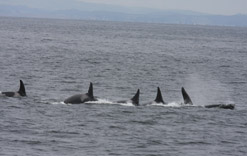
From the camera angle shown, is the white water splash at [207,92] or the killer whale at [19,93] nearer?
the killer whale at [19,93]

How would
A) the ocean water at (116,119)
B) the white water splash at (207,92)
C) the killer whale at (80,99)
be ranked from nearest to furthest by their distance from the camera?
the ocean water at (116,119) < the killer whale at (80,99) < the white water splash at (207,92)

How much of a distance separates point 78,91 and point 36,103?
7839 mm

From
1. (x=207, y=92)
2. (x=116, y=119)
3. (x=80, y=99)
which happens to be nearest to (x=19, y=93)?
(x=80, y=99)

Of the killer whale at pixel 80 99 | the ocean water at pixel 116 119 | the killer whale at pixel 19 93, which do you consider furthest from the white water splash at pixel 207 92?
the killer whale at pixel 19 93

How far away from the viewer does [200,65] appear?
6481cm

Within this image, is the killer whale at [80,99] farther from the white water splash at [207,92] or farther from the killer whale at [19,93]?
the white water splash at [207,92]

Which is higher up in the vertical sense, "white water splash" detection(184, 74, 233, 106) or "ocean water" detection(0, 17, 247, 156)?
"ocean water" detection(0, 17, 247, 156)

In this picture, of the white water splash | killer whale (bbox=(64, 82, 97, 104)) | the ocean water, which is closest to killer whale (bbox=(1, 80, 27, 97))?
the ocean water

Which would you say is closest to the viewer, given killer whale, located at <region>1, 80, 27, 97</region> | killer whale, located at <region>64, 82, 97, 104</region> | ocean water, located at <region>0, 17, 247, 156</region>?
ocean water, located at <region>0, 17, 247, 156</region>

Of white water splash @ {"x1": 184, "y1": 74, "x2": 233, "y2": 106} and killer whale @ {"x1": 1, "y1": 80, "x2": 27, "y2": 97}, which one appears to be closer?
killer whale @ {"x1": 1, "y1": 80, "x2": 27, "y2": 97}

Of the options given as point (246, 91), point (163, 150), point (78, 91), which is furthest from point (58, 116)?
point (246, 91)

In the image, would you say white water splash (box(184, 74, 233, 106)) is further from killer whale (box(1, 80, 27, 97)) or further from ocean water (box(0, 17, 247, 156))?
killer whale (box(1, 80, 27, 97))

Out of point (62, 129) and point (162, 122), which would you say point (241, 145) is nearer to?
point (162, 122)

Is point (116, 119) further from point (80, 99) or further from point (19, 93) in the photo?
point (19, 93)
